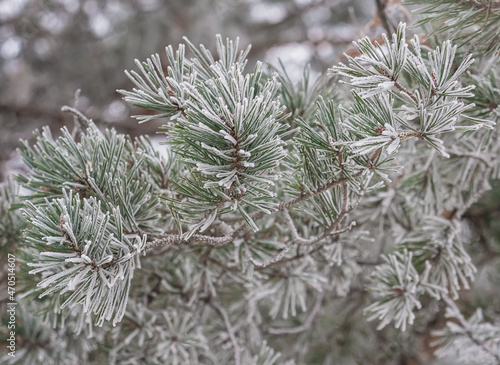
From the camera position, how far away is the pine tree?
502 mm

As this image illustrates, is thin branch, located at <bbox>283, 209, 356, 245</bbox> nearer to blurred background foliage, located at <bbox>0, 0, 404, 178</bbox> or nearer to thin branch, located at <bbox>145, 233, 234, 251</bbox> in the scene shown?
thin branch, located at <bbox>145, 233, 234, 251</bbox>

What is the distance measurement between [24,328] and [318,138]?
28.5 inches

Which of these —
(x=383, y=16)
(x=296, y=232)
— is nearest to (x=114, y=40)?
(x=383, y=16)

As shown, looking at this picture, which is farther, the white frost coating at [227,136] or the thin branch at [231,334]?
the thin branch at [231,334]

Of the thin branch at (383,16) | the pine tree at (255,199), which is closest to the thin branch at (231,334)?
the pine tree at (255,199)

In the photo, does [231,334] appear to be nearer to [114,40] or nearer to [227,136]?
[227,136]

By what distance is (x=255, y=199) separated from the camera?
550mm

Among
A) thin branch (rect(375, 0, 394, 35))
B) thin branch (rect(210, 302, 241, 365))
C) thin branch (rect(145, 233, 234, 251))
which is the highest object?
thin branch (rect(375, 0, 394, 35))

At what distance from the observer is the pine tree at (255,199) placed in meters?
0.50

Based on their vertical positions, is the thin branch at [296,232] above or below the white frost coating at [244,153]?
below

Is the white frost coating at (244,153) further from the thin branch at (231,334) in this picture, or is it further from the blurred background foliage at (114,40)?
the blurred background foliage at (114,40)

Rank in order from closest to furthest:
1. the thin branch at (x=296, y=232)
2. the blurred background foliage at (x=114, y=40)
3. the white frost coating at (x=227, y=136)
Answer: the white frost coating at (x=227, y=136) < the thin branch at (x=296, y=232) < the blurred background foliage at (x=114, y=40)

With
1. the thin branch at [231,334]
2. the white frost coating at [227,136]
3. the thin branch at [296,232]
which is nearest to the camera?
the white frost coating at [227,136]

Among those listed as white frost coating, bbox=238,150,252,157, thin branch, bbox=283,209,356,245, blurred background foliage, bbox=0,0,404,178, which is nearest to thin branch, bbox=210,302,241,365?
thin branch, bbox=283,209,356,245
